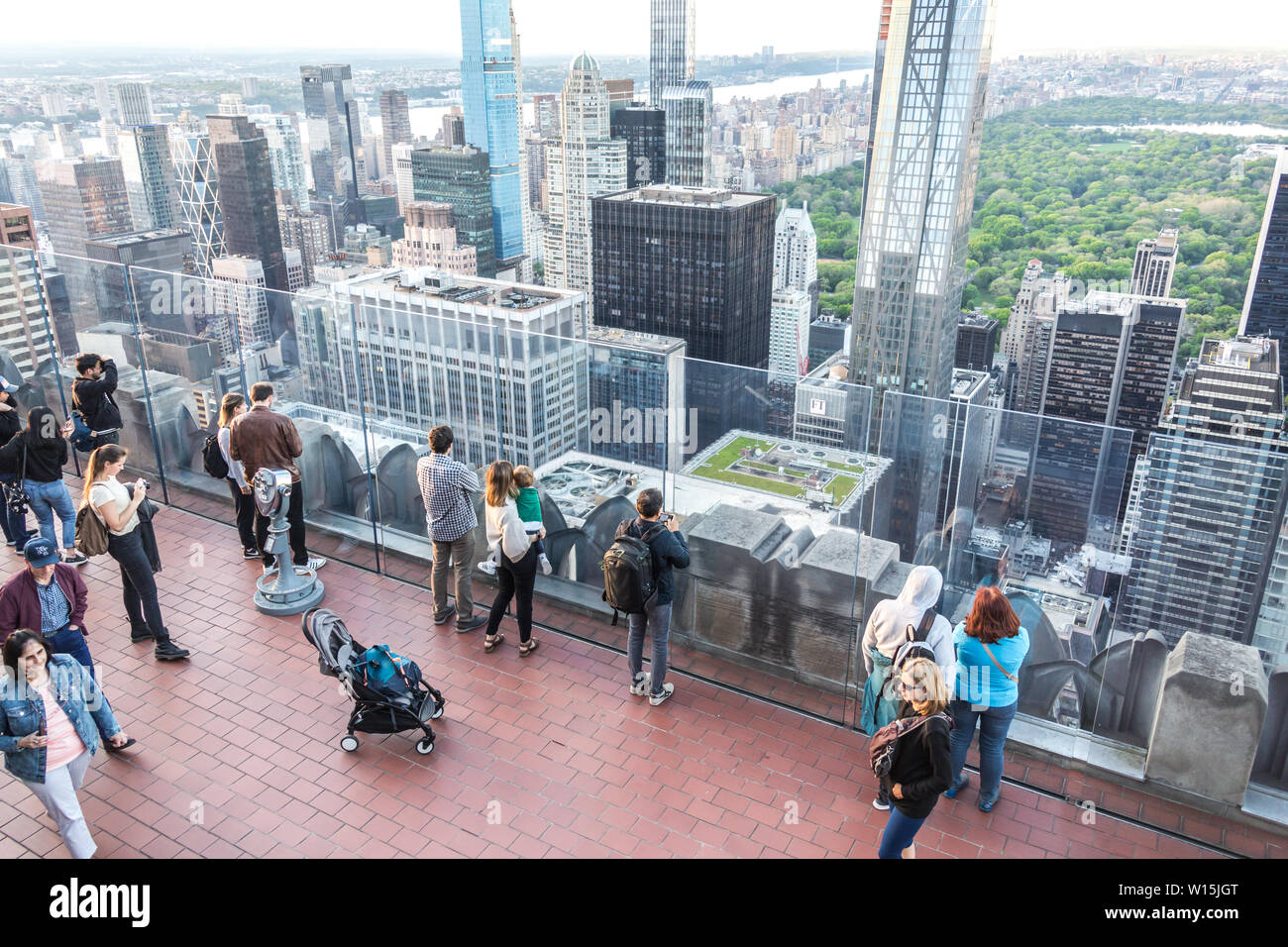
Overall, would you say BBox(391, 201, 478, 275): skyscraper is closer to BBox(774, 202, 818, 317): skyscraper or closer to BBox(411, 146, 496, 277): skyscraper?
BBox(411, 146, 496, 277): skyscraper

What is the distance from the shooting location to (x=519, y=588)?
183 inches

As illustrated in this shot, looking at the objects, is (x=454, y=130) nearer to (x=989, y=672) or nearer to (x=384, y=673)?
(x=384, y=673)

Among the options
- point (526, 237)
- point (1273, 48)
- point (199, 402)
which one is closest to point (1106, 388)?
point (1273, 48)

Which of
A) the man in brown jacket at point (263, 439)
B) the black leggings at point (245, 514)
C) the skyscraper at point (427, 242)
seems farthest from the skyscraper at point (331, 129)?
the man in brown jacket at point (263, 439)

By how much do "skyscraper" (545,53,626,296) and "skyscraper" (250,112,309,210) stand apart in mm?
26055

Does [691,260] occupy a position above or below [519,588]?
below

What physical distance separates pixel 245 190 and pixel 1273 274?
76138mm

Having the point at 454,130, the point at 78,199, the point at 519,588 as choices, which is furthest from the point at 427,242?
the point at 519,588

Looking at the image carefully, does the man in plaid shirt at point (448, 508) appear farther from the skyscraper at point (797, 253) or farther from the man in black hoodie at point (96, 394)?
the skyscraper at point (797, 253)

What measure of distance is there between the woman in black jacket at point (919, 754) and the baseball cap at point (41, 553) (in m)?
3.38

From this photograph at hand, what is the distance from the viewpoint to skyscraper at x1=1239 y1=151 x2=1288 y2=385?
37.7m

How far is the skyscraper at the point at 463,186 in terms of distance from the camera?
313 feet

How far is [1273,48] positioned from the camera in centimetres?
4403
